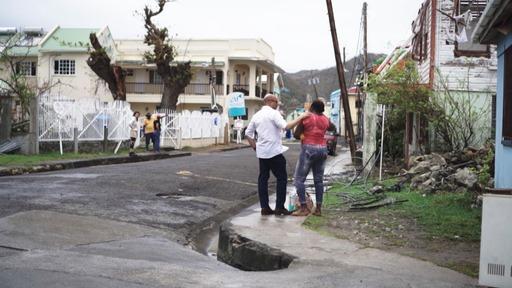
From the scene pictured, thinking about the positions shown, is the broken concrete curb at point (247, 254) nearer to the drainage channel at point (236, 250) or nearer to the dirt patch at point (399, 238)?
the drainage channel at point (236, 250)

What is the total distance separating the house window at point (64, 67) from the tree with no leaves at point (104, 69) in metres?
18.1

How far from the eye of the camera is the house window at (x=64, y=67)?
156 feet

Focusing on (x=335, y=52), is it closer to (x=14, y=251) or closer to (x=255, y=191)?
(x=255, y=191)

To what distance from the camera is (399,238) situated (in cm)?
763

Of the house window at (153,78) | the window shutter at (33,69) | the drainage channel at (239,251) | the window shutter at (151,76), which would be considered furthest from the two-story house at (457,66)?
the window shutter at (33,69)

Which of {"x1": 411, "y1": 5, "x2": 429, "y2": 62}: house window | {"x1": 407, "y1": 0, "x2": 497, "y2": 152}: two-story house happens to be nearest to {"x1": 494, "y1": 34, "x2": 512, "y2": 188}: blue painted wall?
{"x1": 407, "y1": 0, "x2": 497, "y2": 152}: two-story house

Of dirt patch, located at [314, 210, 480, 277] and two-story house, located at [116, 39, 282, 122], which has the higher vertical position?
two-story house, located at [116, 39, 282, 122]

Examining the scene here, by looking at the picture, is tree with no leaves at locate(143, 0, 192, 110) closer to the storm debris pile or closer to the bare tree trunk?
the bare tree trunk

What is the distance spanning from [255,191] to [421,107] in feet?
16.2

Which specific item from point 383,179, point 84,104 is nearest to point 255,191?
point 383,179

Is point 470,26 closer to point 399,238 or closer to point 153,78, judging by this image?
point 399,238

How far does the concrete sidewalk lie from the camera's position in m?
5.54

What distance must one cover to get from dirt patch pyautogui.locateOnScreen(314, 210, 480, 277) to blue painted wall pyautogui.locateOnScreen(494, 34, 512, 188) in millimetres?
1494

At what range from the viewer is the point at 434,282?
5.49 metres
